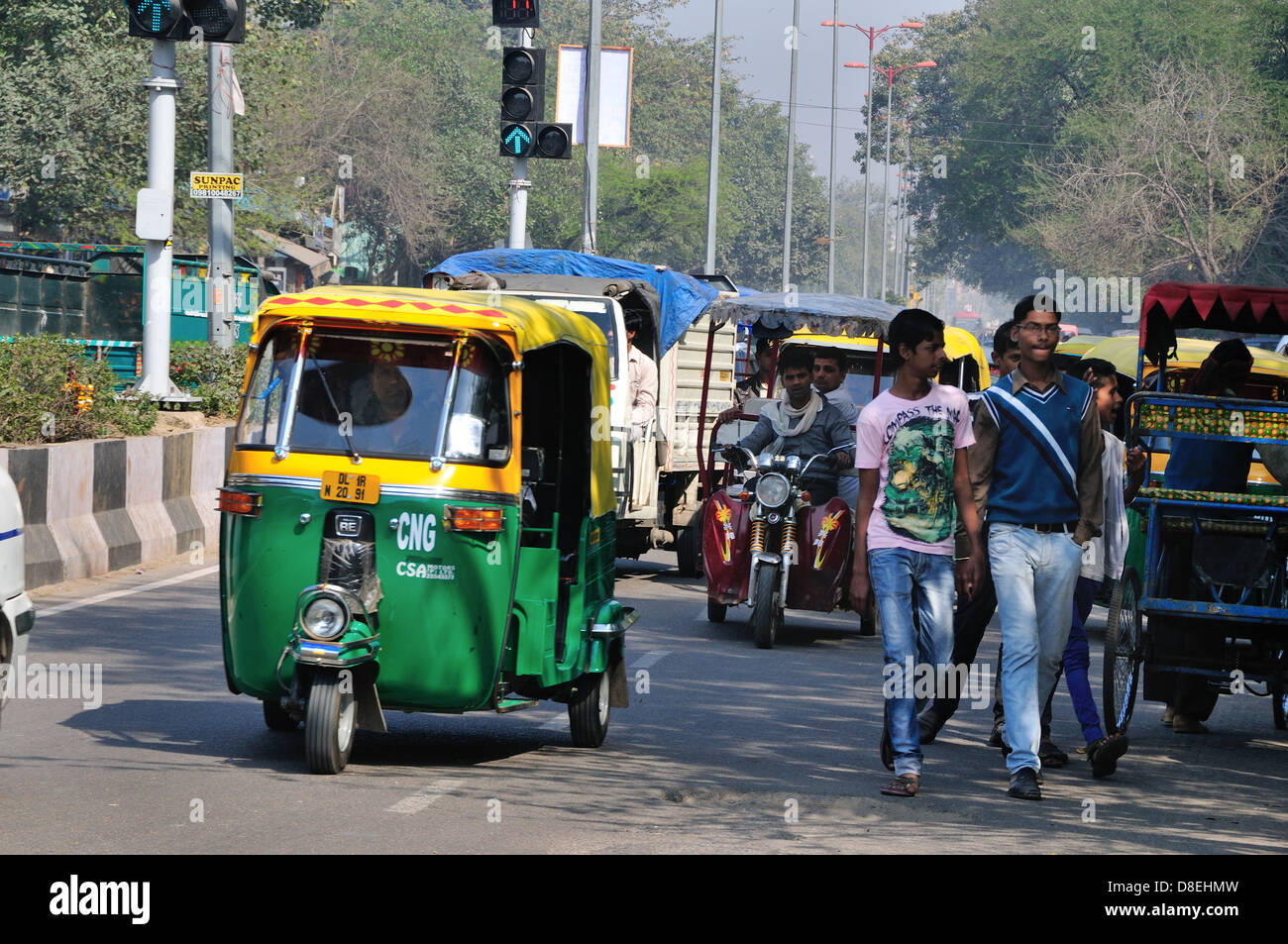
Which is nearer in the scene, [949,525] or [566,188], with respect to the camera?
[949,525]

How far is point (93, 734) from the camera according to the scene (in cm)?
866

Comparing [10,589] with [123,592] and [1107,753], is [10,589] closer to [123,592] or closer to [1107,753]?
[1107,753]

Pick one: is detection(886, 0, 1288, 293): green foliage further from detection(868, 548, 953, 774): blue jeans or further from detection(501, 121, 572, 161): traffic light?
detection(868, 548, 953, 774): blue jeans

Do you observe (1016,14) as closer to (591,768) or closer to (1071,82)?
(1071,82)

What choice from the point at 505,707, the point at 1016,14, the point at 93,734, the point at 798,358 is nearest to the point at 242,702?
the point at 93,734

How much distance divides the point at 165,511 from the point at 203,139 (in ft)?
76.5

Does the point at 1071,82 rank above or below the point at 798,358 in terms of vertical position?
above

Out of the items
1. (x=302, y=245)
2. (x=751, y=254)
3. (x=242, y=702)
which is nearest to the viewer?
(x=242, y=702)

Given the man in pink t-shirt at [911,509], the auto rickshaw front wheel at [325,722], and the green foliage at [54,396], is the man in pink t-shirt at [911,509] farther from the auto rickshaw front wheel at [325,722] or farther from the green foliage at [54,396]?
the green foliage at [54,396]

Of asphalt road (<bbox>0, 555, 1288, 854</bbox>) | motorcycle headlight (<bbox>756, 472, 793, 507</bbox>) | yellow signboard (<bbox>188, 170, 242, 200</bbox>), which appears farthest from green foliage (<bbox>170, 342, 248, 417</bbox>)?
motorcycle headlight (<bbox>756, 472, 793, 507</bbox>)

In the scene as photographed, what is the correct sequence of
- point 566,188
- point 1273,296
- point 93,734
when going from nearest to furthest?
point 93,734 < point 1273,296 < point 566,188

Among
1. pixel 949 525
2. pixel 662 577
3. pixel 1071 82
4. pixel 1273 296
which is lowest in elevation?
pixel 662 577

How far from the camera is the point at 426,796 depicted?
24.7 ft

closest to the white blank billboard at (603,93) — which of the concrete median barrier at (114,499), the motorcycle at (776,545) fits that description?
the concrete median barrier at (114,499)
